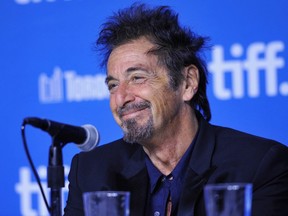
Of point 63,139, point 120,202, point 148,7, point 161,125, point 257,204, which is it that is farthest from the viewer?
point 148,7

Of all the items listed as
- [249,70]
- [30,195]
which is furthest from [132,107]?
[30,195]

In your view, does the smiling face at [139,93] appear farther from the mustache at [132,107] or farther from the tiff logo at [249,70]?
the tiff logo at [249,70]

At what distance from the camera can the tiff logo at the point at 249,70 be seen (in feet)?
8.43

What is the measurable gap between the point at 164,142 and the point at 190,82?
275mm

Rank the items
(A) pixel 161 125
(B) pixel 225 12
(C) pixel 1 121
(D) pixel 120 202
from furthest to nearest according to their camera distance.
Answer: (C) pixel 1 121 → (B) pixel 225 12 → (A) pixel 161 125 → (D) pixel 120 202

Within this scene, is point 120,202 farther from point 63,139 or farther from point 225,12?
point 225,12

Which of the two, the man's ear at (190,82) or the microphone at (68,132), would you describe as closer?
the microphone at (68,132)

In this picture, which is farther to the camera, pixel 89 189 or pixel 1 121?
pixel 1 121

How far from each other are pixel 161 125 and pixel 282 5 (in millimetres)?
754

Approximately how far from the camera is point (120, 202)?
135cm

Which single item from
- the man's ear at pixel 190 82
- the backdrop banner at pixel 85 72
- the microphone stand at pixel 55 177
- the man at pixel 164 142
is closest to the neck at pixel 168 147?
the man at pixel 164 142

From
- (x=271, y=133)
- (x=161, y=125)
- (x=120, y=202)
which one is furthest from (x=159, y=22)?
(x=120, y=202)

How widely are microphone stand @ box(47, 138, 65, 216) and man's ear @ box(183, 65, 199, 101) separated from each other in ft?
3.03

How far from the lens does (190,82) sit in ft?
8.00
